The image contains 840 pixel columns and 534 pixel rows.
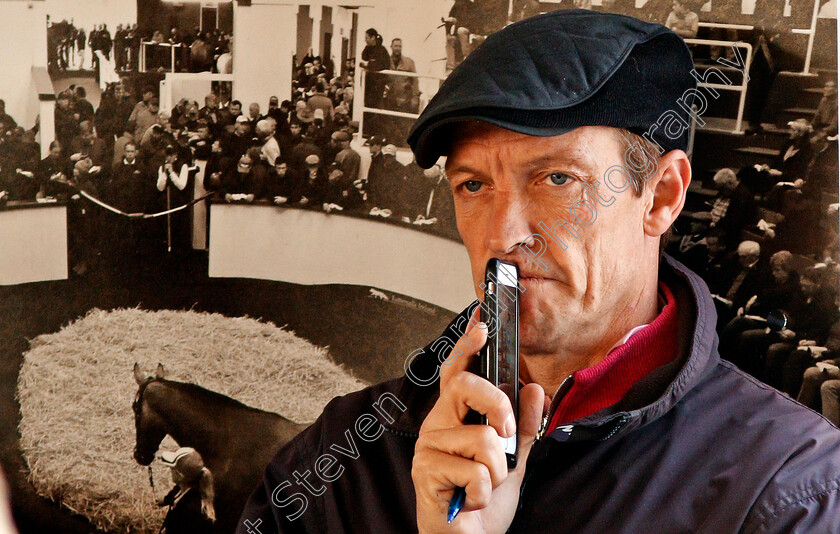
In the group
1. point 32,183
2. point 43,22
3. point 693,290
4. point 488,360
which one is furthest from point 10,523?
point 693,290

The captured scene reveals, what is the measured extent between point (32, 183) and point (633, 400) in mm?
1324

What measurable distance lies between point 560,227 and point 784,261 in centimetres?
48

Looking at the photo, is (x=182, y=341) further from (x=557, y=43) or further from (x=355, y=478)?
(x=557, y=43)

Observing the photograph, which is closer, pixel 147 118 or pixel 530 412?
pixel 530 412

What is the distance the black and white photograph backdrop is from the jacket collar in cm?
36

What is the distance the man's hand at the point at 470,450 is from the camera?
1.03 meters

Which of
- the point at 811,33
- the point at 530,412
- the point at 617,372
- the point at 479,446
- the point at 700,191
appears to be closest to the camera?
the point at 479,446

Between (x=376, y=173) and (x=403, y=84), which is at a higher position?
(x=403, y=84)

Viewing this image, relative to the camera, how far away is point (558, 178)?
1.24 metres

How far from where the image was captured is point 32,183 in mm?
1751

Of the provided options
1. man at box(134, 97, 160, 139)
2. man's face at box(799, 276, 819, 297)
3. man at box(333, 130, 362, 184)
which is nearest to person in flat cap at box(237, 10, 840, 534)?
man's face at box(799, 276, 819, 297)

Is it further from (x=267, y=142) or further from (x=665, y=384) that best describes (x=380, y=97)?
(x=665, y=384)

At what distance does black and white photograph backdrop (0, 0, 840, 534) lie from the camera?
5.61ft

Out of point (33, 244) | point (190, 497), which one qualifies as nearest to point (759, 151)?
point (190, 497)
